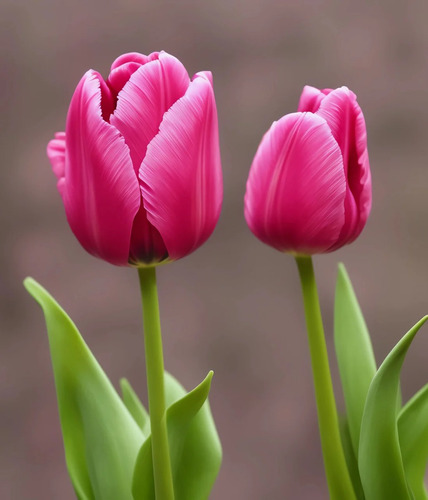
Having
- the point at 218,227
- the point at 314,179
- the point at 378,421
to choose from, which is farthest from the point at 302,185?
the point at 218,227

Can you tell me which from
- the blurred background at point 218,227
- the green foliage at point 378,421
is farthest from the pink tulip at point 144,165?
the blurred background at point 218,227

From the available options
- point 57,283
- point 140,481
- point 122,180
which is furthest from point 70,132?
point 57,283

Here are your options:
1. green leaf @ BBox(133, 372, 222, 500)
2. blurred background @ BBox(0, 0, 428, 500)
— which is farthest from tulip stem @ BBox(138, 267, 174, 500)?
blurred background @ BBox(0, 0, 428, 500)

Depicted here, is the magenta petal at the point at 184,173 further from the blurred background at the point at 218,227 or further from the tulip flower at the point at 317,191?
the blurred background at the point at 218,227

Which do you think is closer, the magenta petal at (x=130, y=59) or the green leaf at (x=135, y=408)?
Result: the magenta petal at (x=130, y=59)

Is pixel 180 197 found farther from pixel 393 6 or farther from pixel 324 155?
pixel 393 6

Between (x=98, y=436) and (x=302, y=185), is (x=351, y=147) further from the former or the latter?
(x=98, y=436)
